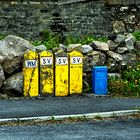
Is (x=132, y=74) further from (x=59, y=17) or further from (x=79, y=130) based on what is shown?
(x=59, y=17)

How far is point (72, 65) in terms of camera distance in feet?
46.1

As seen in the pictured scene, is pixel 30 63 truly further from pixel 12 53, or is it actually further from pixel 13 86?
pixel 13 86

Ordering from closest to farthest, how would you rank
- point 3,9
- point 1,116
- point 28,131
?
point 28,131 < point 1,116 < point 3,9

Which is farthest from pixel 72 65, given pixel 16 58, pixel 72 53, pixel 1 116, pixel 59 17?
pixel 59 17

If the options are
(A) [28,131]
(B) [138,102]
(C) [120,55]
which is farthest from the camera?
(C) [120,55]

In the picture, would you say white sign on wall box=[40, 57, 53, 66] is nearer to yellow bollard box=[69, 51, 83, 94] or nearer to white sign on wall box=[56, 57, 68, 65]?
white sign on wall box=[56, 57, 68, 65]

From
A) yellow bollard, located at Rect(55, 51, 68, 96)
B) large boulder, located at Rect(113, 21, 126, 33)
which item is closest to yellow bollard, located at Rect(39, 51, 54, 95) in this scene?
yellow bollard, located at Rect(55, 51, 68, 96)

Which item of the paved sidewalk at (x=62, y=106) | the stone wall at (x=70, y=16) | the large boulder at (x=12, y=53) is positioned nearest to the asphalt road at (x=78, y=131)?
the paved sidewalk at (x=62, y=106)

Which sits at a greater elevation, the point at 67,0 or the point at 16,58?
the point at 67,0

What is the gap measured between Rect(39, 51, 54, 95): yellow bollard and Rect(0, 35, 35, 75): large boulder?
488 millimetres

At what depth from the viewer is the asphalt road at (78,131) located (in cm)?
971

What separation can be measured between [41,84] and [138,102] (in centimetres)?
250

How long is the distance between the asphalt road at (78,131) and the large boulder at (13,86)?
2.99 meters

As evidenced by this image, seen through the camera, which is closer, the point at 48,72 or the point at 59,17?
the point at 48,72
